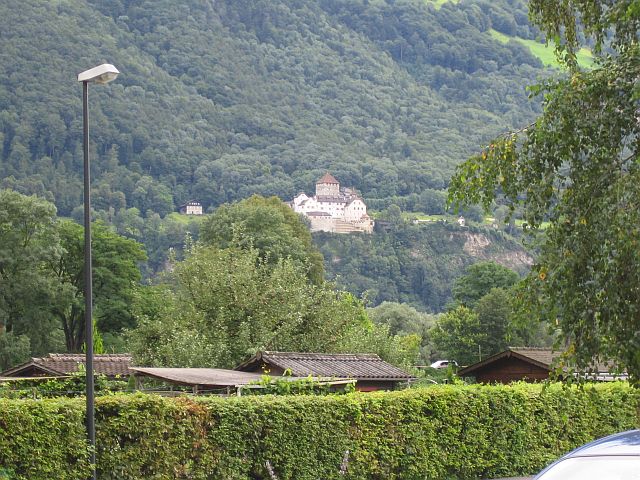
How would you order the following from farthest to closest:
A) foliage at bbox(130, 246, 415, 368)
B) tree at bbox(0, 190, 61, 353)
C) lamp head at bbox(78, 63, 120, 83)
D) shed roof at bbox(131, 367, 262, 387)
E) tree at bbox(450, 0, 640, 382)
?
1. tree at bbox(0, 190, 61, 353)
2. foliage at bbox(130, 246, 415, 368)
3. shed roof at bbox(131, 367, 262, 387)
4. lamp head at bbox(78, 63, 120, 83)
5. tree at bbox(450, 0, 640, 382)

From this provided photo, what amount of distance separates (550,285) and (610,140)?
1.88 meters

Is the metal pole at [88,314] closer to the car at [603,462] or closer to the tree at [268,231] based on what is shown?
the car at [603,462]

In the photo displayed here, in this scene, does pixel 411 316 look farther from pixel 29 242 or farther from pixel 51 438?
pixel 51 438

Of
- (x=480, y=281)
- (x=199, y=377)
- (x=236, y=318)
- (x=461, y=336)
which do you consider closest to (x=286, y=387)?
(x=199, y=377)

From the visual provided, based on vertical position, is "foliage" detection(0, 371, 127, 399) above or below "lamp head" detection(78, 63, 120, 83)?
below

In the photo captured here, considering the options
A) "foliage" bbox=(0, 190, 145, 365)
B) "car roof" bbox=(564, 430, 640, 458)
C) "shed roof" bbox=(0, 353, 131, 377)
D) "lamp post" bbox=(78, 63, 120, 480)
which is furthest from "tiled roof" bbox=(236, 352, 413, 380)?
"foliage" bbox=(0, 190, 145, 365)

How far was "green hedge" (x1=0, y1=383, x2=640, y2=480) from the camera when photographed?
1852cm

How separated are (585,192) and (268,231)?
237 feet

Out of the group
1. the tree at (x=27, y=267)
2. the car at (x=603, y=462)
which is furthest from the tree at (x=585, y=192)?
the tree at (x=27, y=267)

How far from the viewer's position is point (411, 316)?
132 meters

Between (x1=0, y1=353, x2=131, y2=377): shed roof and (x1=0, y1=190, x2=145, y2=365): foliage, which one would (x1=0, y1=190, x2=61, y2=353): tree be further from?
(x1=0, y1=353, x2=131, y2=377): shed roof

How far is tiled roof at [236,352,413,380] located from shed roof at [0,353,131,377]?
283 inches

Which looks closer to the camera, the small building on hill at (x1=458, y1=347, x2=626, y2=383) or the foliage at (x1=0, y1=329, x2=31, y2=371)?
the small building on hill at (x1=458, y1=347, x2=626, y2=383)

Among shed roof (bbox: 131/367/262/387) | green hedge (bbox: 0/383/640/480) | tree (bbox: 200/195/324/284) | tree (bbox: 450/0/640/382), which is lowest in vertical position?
green hedge (bbox: 0/383/640/480)
